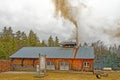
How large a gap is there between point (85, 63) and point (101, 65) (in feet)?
51.0

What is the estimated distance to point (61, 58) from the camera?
162 ft

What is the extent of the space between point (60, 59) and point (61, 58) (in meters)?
0.34

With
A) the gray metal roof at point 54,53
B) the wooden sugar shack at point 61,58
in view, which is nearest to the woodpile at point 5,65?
the wooden sugar shack at point 61,58

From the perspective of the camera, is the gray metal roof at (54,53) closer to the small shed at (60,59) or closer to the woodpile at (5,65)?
the small shed at (60,59)

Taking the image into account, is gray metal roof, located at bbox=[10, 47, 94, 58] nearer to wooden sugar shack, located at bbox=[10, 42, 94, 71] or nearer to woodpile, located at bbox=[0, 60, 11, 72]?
wooden sugar shack, located at bbox=[10, 42, 94, 71]

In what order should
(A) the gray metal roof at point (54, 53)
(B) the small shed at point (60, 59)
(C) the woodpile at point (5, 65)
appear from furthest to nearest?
(A) the gray metal roof at point (54, 53) < (B) the small shed at point (60, 59) < (C) the woodpile at point (5, 65)

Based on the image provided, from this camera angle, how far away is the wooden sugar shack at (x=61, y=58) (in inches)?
1925

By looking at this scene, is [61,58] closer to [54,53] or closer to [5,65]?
[54,53]

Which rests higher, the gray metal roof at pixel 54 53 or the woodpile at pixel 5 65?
the gray metal roof at pixel 54 53

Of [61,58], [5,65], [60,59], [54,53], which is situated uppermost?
[54,53]

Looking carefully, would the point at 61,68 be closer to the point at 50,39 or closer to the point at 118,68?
the point at 118,68

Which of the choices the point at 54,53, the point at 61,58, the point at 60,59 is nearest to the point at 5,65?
the point at 54,53

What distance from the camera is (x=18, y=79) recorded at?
3064 centimetres

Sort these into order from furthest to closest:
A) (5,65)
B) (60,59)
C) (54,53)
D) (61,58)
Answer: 1. (54,53)
2. (60,59)
3. (61,58)
4. (5,65)
